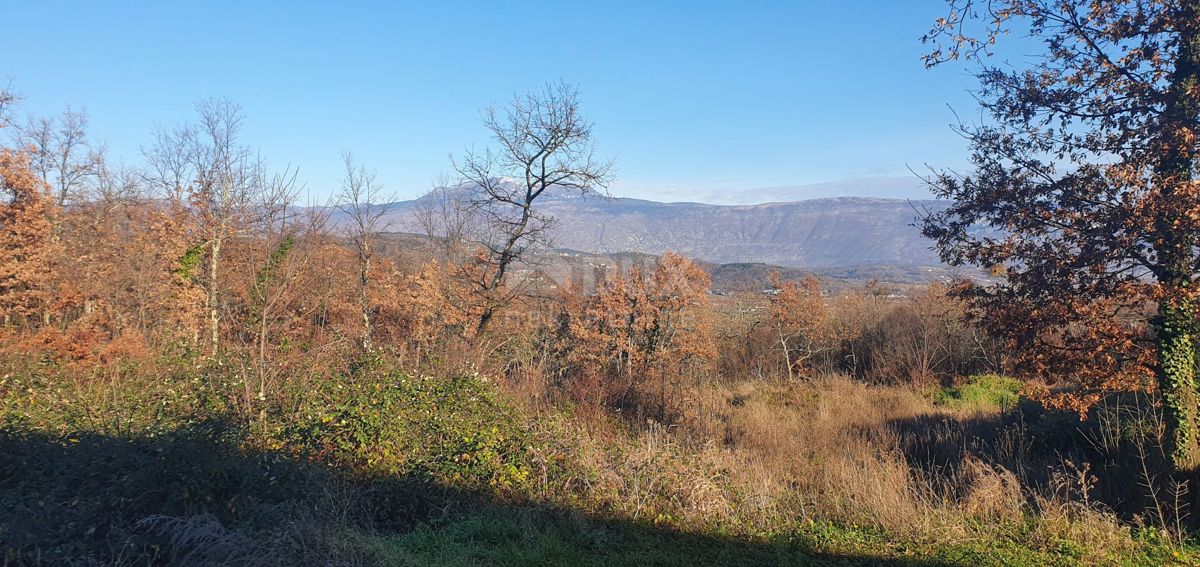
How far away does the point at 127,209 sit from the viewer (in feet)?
77.3

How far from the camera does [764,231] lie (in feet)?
520

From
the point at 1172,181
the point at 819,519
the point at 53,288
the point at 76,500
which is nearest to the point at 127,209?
the point at 53,288

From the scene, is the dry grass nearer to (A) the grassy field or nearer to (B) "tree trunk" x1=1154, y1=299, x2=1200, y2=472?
(A) the grassy field

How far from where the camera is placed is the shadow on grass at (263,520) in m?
4.53

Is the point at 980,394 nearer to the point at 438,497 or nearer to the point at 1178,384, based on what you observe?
the point at 1178,384

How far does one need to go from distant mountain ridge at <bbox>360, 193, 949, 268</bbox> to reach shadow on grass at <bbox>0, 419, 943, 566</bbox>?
80516 millimetres

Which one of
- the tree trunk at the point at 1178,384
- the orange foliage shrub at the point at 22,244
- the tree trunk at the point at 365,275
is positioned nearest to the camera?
the tree trunk at the point at 1178,384

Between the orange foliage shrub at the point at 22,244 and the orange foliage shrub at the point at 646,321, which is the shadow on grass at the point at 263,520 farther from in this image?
the orange foliage shrub at the point at 646,321

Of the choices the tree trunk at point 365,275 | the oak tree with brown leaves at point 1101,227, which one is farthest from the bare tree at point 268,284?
the tree trunk at point 365,275

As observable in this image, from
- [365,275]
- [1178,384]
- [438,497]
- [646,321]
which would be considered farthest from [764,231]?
[438,497]

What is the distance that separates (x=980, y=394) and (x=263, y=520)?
20.1 m

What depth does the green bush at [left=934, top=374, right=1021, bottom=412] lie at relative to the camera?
59.3 feet

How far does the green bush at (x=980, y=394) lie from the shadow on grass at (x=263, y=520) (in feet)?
47.4

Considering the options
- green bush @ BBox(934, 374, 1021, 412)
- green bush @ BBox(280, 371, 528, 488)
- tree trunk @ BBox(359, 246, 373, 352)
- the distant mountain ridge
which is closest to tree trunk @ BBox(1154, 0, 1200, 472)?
green bush @ BBox(280, 371, 528, 488)
